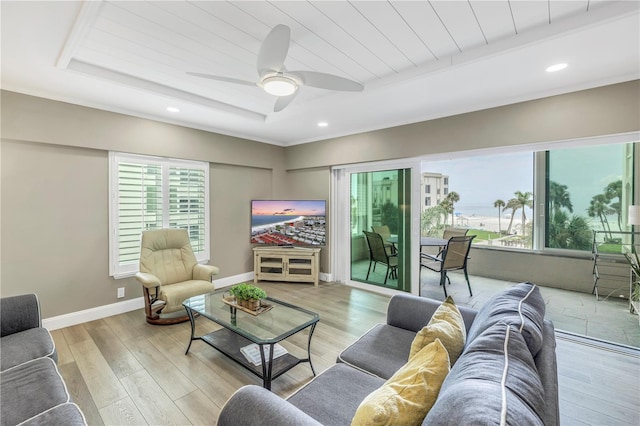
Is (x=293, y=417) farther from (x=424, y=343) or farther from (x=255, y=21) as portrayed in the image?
(x=255, y=21)

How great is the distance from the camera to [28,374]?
1527 millimetres

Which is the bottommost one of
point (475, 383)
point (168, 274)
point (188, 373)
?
point (188, 373)

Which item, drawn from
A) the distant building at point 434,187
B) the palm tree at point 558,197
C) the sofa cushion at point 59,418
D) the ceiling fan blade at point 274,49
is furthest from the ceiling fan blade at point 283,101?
the palm tree at point 558,197

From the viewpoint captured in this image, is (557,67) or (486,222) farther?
(486,222)

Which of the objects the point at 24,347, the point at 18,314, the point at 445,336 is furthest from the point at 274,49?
the point at 18,314

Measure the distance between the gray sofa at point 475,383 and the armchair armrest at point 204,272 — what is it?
88.4 inches

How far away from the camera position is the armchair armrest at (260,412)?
958 millimetres

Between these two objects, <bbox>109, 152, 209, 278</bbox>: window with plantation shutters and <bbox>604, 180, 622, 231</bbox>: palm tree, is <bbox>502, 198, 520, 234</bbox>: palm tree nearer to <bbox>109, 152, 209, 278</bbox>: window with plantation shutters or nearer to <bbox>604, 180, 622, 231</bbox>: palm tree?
<bbox>604, 180, 622, 231</bbox>: palm tree

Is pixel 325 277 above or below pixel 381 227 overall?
below

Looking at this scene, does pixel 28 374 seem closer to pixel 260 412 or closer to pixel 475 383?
pixel 260 412

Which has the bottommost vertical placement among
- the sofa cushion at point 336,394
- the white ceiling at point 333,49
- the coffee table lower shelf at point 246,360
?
the coffee table lower shelf at point 246,360

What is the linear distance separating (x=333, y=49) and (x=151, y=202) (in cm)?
306

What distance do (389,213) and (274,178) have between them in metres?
2.30

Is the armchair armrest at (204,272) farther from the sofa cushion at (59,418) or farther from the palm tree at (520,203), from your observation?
the palm tree at (520,203)
